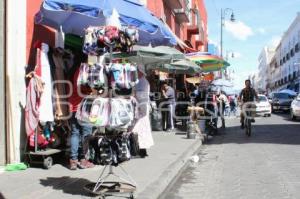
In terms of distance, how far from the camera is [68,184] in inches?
316

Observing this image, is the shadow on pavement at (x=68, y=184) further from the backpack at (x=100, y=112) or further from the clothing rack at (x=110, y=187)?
the backpack at (x=100, y=112)

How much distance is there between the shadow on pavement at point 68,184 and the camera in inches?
296

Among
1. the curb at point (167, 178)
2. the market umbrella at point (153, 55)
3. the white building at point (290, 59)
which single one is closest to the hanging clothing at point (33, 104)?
the curb at point (167, 178)

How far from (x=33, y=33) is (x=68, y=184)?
333 cm

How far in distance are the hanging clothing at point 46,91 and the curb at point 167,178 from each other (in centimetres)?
226

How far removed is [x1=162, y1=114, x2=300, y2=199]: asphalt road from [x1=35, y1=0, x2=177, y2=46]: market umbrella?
272 cm

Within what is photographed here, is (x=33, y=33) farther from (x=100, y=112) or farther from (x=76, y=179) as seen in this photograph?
(x=100, y=112)

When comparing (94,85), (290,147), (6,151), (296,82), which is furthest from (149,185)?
(296,82)

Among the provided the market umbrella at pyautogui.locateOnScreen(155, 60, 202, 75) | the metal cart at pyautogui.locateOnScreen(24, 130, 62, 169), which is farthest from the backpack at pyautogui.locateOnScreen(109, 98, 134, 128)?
the market umbrella at pyautogui.locateOnScreen(155, 60, 202, 75)

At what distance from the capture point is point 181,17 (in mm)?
32875

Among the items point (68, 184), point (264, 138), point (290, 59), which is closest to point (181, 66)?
point (264, 138)

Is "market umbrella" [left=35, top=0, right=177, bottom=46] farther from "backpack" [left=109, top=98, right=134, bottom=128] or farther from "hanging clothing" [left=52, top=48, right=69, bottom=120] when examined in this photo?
"backpack" [left=109, top=98, right=134, bottom=128]

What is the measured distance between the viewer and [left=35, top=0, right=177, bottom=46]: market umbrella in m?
8.95

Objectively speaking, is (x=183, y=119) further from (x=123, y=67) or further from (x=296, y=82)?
(x=296, y=82)
